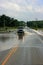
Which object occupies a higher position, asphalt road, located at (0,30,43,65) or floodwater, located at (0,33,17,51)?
asphalt road, located at (0,30,43,65)

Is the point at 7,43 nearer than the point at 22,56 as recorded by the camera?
No

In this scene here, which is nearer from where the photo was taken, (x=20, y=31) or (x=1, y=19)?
(x=20, y=31)

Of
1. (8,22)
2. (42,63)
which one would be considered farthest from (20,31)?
(8,22)

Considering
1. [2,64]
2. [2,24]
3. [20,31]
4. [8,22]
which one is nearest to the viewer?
[2,64]

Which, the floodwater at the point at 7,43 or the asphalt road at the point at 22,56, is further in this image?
the floodwater at the point at 7,43

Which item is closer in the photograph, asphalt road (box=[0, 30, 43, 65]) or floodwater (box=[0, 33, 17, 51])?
asphalt road (box=[0, 30, 43, 65])

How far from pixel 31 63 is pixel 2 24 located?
6492 inches

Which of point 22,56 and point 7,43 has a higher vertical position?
point 22,56

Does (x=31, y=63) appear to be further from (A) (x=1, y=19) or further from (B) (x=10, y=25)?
(B) (x=10, y=25)

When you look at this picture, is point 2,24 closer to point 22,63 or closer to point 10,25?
point 10,25

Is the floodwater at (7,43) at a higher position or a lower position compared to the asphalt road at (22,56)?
lower

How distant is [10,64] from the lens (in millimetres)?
10711

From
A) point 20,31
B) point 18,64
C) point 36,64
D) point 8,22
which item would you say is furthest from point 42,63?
point 8,22

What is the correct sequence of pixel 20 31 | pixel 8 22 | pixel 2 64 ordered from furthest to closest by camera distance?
1. pixel 8 22
2. pixel 20 31
3. pixel 2 64
